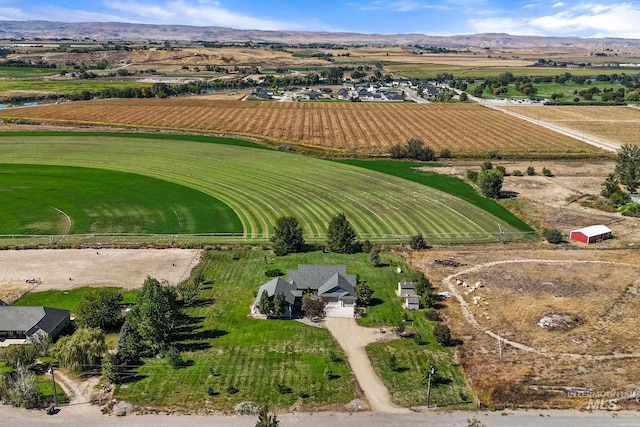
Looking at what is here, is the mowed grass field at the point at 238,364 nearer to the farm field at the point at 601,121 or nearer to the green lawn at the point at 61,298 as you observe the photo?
the green lawn at the point at 61,298

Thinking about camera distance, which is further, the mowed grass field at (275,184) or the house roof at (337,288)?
the mowed grass field at (275,184)

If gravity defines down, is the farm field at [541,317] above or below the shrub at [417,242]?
below

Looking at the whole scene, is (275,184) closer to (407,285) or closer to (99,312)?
(407,285)

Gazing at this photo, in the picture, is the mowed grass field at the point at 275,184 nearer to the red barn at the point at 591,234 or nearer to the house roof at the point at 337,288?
the red barn at the point at 591,234

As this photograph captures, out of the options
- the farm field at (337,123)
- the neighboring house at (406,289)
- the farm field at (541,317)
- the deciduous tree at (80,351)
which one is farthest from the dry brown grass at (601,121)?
the deciduous tree at (80,351)

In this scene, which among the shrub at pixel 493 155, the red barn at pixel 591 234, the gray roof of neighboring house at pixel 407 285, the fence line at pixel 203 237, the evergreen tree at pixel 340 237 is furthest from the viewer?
the shrub at pixel 493 155

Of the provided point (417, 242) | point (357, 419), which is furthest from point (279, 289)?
point (417, 242)

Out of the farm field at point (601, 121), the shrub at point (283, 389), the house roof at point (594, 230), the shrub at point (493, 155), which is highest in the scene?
the farm field at point (601, 121)

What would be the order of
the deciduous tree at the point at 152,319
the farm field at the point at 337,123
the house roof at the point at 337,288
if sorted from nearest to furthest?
the deciduous tree at the point at 152,319 → the house roof at the point at 337,288 → the farm field at the point at 337,123

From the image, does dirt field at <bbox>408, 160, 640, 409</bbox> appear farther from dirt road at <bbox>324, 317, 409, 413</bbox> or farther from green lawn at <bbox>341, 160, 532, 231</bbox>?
dirt road at <bbox>324, 317, 409, 413</bbox>
